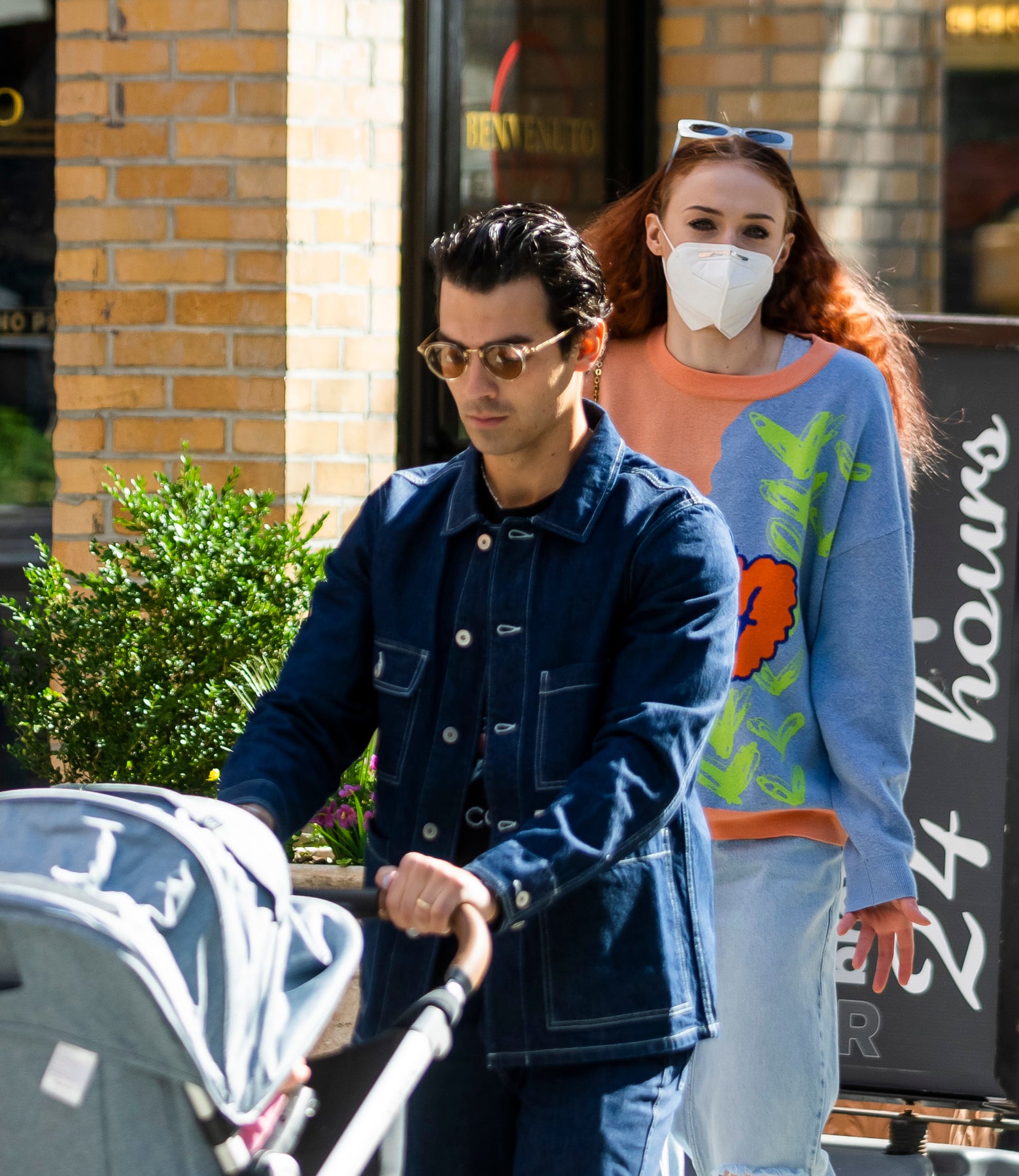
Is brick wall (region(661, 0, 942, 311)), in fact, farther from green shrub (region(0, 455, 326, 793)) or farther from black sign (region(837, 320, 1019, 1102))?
green shrub (region(0, 455, 326, 793))

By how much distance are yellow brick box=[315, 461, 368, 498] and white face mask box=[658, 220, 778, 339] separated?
1815 mm

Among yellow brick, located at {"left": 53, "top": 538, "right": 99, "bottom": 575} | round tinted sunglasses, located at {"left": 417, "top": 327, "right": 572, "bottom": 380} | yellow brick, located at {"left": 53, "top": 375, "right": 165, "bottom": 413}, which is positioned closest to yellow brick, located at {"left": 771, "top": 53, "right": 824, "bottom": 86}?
yellow brick, located at {"left": 53, "top": 375, "right": 165, "bottom": 413}

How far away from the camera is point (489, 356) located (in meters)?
2.10

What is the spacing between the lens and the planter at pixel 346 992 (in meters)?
3.62

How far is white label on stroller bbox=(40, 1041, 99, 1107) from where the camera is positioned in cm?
162

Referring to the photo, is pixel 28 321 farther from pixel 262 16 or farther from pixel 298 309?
pixel 262 16

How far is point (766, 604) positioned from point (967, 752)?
932 millimetres

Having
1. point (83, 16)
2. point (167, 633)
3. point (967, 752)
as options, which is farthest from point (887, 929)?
point (83, 16)

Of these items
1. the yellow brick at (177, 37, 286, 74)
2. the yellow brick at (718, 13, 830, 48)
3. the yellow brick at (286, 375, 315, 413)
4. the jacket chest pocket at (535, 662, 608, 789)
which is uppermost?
the yellow brick at (718, 13, 830, 48)

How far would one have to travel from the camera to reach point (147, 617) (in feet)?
13.6

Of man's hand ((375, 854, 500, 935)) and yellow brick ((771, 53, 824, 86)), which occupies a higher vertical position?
yellow brick ((771, 53, 824, 86))

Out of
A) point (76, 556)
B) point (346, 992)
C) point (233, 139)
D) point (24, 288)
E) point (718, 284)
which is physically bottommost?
point (346, 992)

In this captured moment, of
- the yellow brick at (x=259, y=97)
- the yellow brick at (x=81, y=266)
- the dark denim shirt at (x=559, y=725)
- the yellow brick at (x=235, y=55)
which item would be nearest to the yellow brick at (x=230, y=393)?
the yellow brick at (x=81, y=266)

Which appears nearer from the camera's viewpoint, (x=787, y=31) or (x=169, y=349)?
(x=169, y=349)
